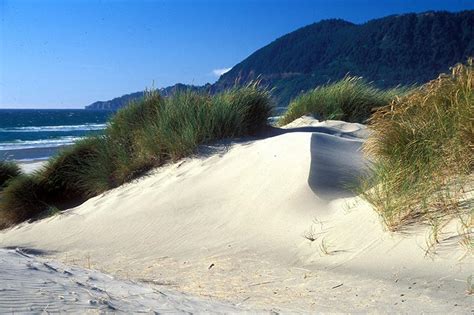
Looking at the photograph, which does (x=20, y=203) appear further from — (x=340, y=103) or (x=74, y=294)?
(x=340, y=103)

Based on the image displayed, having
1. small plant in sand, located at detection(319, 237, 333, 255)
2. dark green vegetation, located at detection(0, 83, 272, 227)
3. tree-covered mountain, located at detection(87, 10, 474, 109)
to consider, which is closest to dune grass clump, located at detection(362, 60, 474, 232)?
small plant in sand, located at detection(319, 237, 333, 255)

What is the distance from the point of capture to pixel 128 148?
984 centimetres

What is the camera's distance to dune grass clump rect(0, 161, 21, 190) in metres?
10.9

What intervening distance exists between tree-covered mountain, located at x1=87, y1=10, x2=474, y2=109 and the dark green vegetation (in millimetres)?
38665

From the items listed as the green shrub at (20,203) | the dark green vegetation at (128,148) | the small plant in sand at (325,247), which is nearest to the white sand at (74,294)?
the small plant in sand at (325,247)

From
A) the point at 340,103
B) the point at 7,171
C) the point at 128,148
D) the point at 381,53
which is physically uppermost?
the point at 381,53

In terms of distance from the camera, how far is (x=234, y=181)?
7.92 meters

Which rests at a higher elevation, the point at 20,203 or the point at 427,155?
the point at 427,155

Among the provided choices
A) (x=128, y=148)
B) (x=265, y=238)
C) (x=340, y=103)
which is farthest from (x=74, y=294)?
(x=340, y=103)

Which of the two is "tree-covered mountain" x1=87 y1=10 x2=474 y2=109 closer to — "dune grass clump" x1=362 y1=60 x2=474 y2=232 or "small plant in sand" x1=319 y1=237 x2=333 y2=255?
"dune grass clump" x1=362 y1=60 x2=474 y2=232

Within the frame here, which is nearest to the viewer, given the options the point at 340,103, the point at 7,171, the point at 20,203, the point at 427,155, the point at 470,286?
the point at 470,286

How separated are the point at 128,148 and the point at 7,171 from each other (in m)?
2.96

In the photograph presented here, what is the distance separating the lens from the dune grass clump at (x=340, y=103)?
1360 centimetres

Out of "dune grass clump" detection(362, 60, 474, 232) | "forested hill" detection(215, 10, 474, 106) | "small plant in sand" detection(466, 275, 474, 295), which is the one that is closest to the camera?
"small plant in sand" detection(466, 275, 474, 295)
